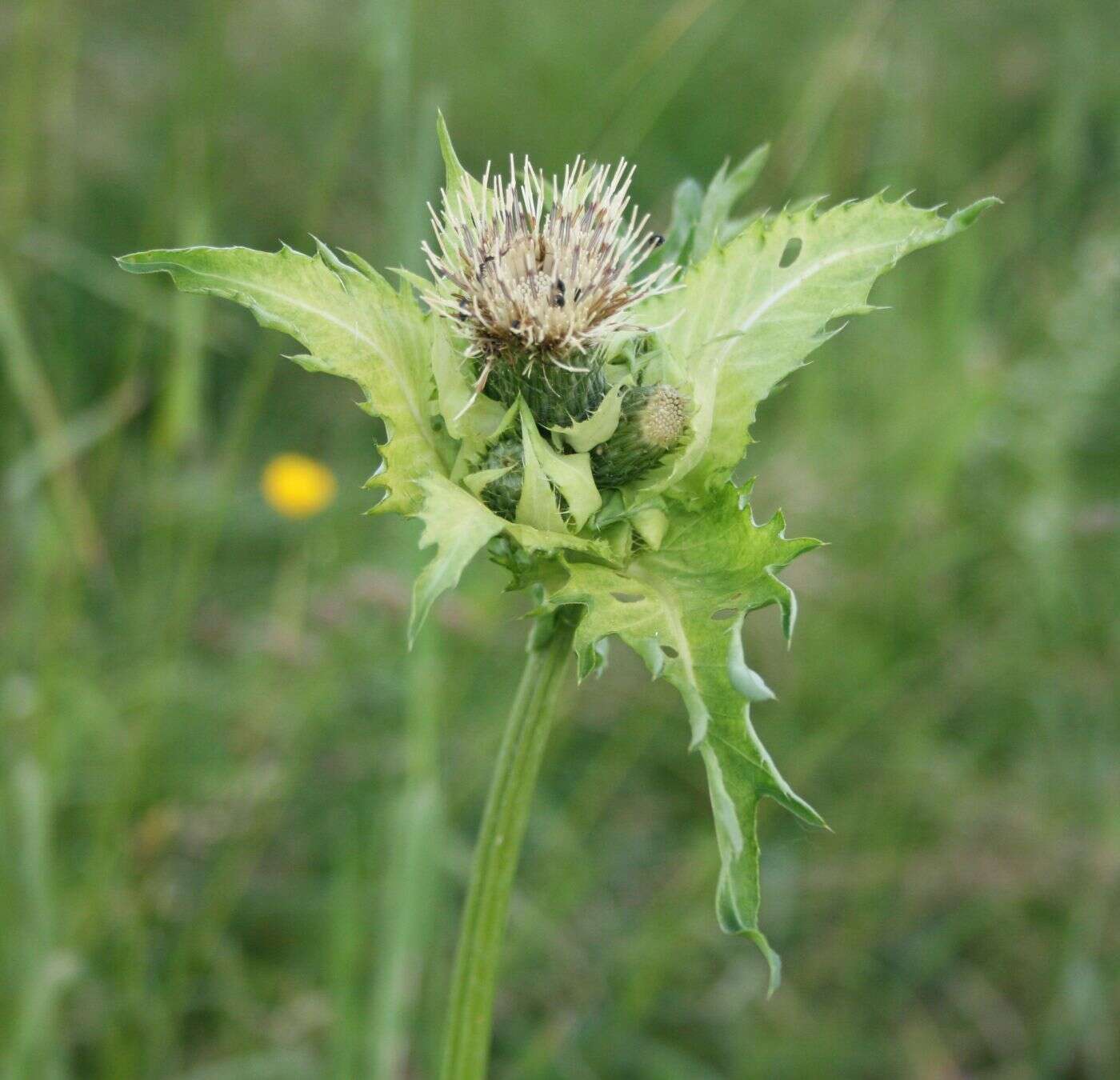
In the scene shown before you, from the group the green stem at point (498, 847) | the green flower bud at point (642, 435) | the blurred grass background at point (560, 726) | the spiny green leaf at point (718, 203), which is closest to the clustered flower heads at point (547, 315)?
the green flower bud at point (642, 435)

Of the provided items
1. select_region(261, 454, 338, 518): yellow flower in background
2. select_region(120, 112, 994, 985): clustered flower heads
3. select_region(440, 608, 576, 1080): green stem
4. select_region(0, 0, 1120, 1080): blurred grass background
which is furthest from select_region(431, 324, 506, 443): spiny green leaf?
select_region(261, 454, 338, 518): yellow flower in background

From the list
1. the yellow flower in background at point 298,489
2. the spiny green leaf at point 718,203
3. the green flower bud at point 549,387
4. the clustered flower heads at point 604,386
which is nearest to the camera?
the clustered flower heads at point 604,386

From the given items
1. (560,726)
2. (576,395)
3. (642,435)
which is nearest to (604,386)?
(576,395)

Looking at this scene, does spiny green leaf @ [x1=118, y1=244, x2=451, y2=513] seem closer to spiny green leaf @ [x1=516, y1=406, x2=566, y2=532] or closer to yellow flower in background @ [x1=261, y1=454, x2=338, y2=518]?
spiny green leaf @ [x1=516, y1=406, x2=566, y2=532]

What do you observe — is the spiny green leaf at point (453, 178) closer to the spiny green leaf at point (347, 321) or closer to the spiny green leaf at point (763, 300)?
the spiny green leaf at point (347, 321)

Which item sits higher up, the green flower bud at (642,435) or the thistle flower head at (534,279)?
the thistle flower head at (534,279)

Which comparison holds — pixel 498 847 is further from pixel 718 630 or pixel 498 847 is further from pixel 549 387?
pixel 549 387

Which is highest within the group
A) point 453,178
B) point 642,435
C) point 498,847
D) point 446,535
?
point 453,178

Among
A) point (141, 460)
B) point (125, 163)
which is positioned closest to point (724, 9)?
point (125, 163)
